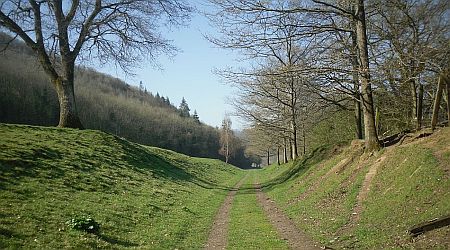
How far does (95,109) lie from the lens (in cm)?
8588

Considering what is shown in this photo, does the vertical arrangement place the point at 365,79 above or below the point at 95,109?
below

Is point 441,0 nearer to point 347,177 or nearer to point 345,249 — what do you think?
point 347,177

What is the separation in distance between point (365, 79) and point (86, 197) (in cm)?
1124

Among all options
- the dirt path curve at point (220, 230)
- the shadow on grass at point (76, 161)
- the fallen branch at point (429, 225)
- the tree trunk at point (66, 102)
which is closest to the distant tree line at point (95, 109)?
the tree trunk at point (66, 102)

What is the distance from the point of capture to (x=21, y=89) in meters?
61.1

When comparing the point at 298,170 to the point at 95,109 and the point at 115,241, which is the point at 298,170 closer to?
the point at 115,241

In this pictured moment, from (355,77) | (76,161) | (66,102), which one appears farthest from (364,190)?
(66,102)

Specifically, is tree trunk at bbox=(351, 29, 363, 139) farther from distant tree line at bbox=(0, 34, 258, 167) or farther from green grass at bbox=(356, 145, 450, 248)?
distant tree line at bbox=(0, 34, 258, 167)

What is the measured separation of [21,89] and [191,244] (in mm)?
63276

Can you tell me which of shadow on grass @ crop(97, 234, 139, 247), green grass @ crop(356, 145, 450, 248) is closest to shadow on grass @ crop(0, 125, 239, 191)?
shadow on grass @ crop(97, 234, 139, 247)

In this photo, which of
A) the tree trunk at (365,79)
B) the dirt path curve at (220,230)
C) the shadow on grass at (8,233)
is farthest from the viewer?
the tree trunk at (365,79)

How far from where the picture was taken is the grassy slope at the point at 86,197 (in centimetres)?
844

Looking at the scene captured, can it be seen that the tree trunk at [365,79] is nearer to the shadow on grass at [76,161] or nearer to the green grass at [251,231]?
the green grass at [251,231]

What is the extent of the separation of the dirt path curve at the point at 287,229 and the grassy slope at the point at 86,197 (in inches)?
93.4
